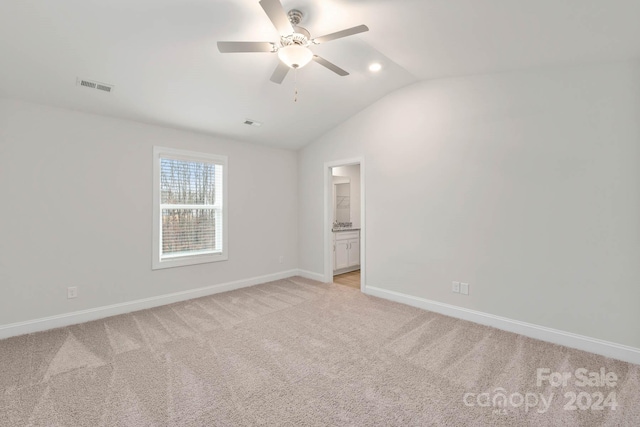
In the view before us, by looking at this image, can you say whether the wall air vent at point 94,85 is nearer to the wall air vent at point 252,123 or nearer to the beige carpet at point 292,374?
the wall air vent at point 252,123

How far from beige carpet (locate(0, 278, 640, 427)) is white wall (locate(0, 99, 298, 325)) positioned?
0.43 meters

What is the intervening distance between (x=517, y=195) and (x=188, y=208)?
4205 millimetres

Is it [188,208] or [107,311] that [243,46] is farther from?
[107,311]

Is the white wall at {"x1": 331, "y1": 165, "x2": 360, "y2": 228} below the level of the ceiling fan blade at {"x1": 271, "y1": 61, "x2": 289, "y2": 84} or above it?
below

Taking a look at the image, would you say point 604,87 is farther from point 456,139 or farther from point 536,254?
point 536,254

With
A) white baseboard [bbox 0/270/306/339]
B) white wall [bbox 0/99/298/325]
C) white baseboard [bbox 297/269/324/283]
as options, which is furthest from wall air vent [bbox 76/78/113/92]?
white baseboard [bbox 297/269/324/283]

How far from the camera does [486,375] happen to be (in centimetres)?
218

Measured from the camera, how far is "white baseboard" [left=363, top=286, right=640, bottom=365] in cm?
243

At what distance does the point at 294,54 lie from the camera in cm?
207

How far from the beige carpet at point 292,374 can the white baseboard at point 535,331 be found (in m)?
0.09

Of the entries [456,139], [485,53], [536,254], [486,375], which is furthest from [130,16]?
[536,254]

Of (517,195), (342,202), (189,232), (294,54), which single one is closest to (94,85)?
(189,232)

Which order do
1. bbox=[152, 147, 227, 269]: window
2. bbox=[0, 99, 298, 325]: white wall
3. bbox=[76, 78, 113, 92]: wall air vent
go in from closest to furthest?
bbox=[76, 78, 113, 92]: wall air vent, bbox=[0, 99, 298, 325]: white wall, bbox=[152, 147, 227, 269]: window

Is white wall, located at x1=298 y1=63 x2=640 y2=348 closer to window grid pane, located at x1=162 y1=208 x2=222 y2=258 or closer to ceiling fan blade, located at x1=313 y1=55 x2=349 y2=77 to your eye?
ceiling fan blade, located at x1=313 y1=55 x2=349 y2=77
